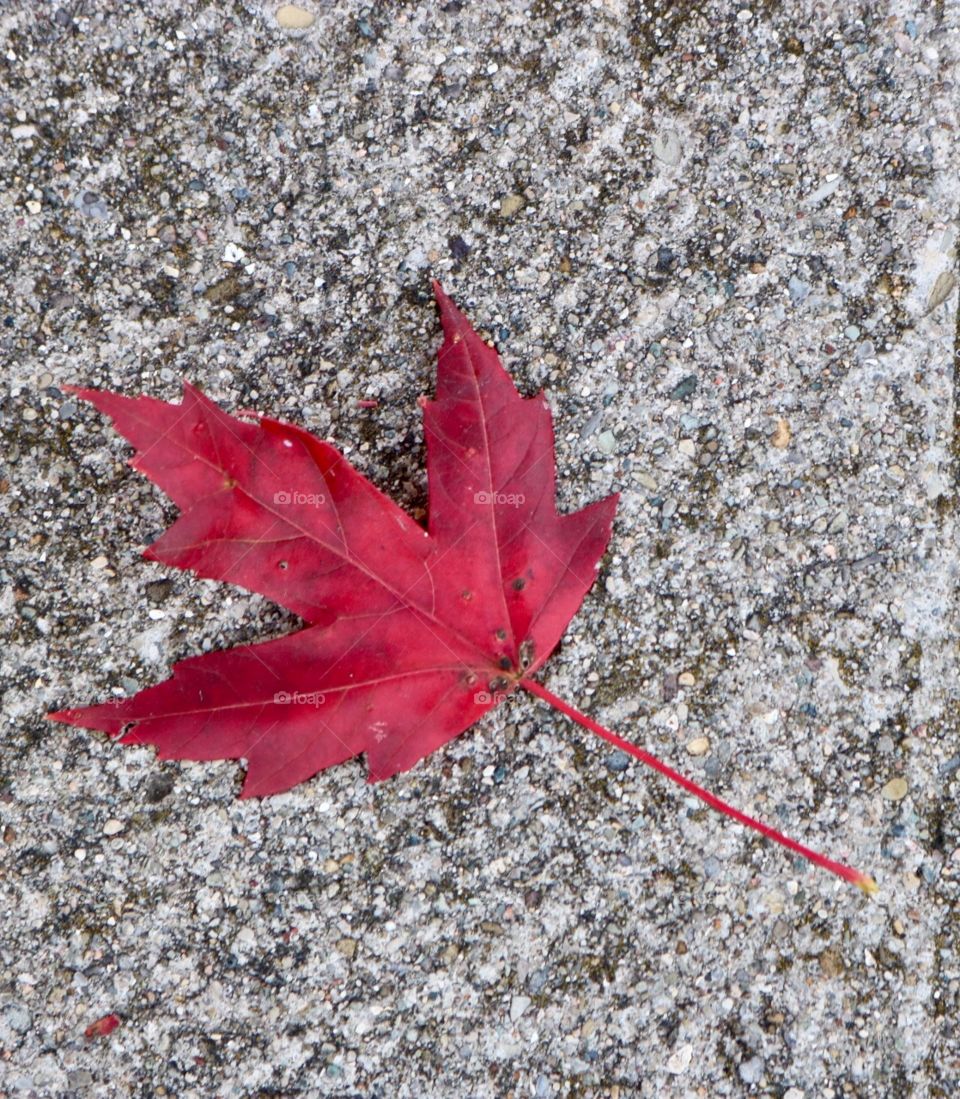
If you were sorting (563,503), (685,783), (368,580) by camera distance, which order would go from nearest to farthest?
(368,580) → (685,783) → (563,503)

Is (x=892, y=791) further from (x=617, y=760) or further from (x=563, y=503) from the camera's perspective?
(x=563, y=503)

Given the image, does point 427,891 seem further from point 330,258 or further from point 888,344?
point 888,344

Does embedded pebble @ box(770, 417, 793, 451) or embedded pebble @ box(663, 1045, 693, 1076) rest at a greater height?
embedded pebble @ box(770, 417, 793, 451)

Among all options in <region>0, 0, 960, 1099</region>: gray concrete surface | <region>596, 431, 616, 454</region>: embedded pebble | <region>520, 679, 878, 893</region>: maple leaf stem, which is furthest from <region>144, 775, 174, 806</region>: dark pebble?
<region>596, 431, 616, 454</region>: embedded pebble

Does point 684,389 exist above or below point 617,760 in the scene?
above

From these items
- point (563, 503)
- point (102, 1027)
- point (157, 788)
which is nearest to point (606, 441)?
point (563, 503)

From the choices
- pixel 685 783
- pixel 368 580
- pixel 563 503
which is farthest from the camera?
pixel 563 503

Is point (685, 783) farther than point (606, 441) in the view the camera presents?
No

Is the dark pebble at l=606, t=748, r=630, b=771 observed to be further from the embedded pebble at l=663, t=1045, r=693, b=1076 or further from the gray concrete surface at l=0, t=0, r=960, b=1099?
the embedded pebble at l=663, t=1045, r=693, b=1076
